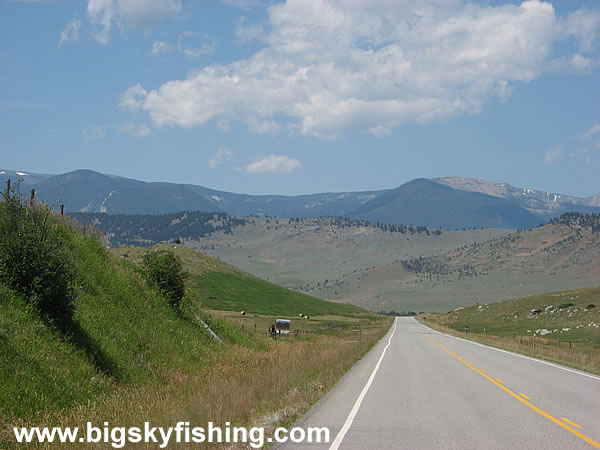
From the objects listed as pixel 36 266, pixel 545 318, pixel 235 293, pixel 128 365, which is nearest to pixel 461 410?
pixel 128 365

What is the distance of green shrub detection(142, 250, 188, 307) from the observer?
85.7 feet

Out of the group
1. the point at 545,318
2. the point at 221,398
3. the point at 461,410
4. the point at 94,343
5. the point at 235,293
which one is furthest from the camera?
the point at 235,293

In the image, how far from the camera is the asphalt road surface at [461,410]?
401 inches

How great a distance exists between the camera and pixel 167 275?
26219 millimetres

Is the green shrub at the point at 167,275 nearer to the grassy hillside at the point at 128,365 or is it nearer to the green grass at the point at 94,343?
the grassy hillside at the point at 128,365

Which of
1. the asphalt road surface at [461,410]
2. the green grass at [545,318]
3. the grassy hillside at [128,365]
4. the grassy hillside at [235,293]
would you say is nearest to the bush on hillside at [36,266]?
the grassy hillside at [128,365]

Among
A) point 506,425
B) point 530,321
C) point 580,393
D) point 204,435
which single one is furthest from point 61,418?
point 530,321

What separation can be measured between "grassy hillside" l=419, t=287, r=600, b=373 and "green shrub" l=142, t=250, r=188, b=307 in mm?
19195

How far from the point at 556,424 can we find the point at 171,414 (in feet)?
23.5

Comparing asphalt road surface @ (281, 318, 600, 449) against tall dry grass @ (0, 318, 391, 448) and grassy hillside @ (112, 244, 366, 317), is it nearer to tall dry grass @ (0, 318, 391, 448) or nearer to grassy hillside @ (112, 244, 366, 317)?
tall dry grass @ (0, 318, 391, 448)

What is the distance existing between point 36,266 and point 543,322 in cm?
6669

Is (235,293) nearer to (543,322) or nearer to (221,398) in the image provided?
(543,322)

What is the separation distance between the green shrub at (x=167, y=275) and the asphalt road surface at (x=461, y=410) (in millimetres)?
8527

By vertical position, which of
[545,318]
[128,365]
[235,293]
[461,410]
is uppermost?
[461,410]
